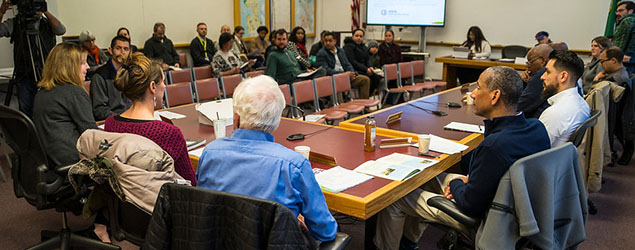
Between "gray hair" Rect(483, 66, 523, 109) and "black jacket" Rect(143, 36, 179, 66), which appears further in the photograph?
"black jacket" Rect(143, 36, 179, 66)

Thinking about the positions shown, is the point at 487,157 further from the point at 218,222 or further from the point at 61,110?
the point at 61,110

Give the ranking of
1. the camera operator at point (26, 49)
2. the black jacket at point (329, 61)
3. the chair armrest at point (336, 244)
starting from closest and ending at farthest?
1. the chair armrest at point (336, 244)
2. the camera operator at point (26, 49)
3. the black jacket at point (329, 61)

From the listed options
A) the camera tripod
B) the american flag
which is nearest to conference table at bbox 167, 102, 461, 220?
the camera tripod

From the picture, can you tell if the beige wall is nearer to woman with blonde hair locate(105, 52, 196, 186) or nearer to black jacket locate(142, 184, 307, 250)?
woman with blonde hair locate(105, 52, 196, 186)

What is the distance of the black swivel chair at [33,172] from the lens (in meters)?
2.42

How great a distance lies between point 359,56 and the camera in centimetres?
780

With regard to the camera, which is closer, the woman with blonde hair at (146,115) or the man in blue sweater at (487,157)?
the man in blue sweater at (487,157)

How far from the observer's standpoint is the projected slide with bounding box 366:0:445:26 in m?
10.1

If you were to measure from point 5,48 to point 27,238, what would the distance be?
431 cm

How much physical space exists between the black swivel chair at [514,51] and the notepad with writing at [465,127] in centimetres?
604

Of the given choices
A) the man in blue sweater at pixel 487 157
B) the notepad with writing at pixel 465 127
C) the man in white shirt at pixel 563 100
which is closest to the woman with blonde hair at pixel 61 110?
the man in blue sweater at pixel 487 157

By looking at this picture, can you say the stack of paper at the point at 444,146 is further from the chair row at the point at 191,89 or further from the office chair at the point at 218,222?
the chair row at the point at 191,89

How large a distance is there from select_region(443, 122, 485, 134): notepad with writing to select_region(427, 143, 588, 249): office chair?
1.02 meters

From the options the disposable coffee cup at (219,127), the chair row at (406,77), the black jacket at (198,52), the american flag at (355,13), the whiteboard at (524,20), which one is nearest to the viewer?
the disposable coffee cup at (219,127)
